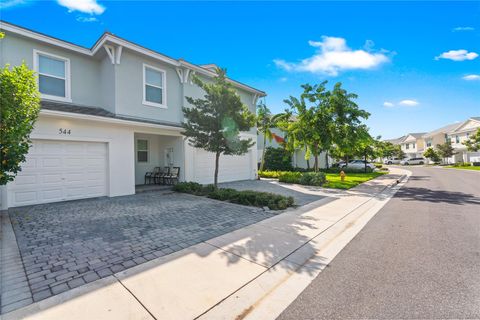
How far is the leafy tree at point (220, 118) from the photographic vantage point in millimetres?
9258

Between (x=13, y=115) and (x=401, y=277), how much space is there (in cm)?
814

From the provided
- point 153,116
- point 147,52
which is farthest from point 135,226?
point 147,52

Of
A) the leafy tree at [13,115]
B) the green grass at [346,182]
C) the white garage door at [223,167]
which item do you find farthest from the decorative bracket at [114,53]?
the green grass at [346,182]

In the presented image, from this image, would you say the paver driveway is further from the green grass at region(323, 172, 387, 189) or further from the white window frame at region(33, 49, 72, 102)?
the green grass at region(323, 172, 387, 189)

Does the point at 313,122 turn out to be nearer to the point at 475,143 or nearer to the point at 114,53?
the point at 114,53

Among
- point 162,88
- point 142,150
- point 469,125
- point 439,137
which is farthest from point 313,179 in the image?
point 439,137

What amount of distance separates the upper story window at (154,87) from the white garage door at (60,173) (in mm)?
3365

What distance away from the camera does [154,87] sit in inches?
462

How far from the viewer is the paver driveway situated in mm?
3521

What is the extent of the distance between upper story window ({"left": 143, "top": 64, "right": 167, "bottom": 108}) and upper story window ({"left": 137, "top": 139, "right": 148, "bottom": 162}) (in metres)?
2.80

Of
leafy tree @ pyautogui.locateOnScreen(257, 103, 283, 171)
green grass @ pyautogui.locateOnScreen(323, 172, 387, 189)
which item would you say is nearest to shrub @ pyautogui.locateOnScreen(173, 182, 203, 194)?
green grass @ pyautogui.locateOnScreen(323, 172, 387, 189)

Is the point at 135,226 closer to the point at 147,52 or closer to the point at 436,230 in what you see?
the point at 436,230

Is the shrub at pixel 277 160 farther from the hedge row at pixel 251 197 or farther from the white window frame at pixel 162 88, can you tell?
the hedge row at pixel 251 197

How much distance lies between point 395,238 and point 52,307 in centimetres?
634
